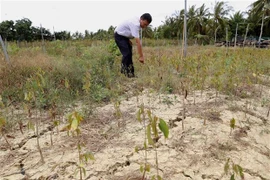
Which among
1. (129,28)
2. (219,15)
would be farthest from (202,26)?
(129,28)

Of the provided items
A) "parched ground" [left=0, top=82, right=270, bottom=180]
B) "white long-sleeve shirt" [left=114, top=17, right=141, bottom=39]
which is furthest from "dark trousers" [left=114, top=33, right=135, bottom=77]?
"parched ground" [left=0, top=82, right=270, bottom=180]

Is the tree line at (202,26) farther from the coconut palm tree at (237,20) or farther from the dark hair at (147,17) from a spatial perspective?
the dark hair at (147,17)

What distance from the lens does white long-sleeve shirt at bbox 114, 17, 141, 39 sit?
3400 mm

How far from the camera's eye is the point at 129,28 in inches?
140

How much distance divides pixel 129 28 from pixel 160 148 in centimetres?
236

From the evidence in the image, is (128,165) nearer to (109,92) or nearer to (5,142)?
(5,142)

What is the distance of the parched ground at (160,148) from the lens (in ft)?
4.66

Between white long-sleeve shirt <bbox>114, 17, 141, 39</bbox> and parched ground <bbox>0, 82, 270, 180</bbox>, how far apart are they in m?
1.41

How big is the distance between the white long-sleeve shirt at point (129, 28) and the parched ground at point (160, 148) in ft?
4.62

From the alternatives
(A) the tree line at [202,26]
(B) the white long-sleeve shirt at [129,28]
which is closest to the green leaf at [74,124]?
(B) the white long-sleeve shirt at [129,28]

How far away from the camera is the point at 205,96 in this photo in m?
2.88

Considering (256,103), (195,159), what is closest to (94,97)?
(195,159)

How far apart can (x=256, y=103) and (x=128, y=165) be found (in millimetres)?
1983

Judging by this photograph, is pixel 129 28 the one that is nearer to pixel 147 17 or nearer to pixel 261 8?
pixel 147 17
